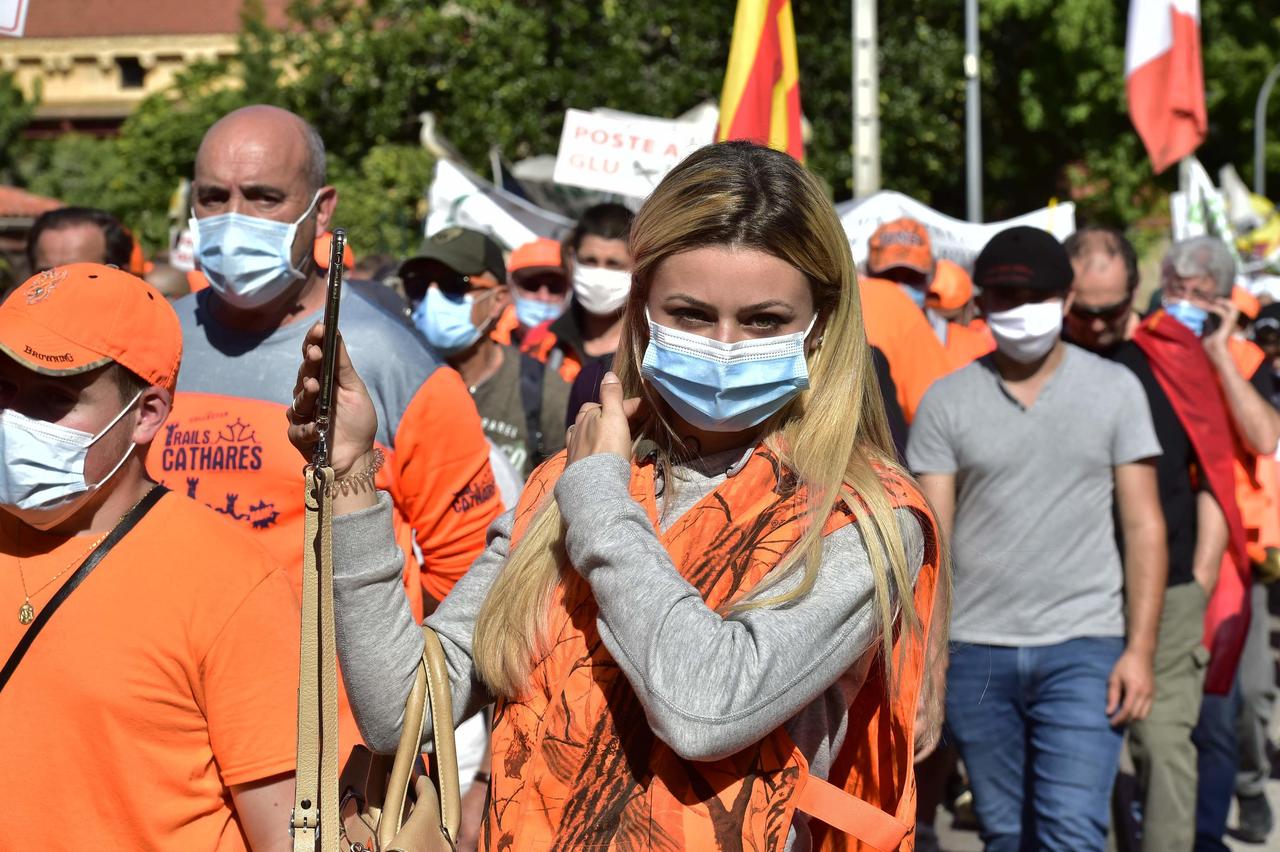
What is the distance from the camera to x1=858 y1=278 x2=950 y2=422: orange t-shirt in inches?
230

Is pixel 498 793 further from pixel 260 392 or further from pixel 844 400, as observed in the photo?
pixel 260 392

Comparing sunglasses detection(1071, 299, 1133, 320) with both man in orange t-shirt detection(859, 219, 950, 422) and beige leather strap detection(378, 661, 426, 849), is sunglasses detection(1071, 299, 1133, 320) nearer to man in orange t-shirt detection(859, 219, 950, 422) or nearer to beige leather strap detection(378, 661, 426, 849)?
man in orange t-shirt detection(859, 219, 950, 422)

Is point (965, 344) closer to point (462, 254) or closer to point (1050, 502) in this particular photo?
point (462, 254)

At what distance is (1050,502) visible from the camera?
4801mm

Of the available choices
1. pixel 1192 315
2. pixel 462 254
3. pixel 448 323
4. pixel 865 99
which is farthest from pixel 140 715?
pixel 865 99

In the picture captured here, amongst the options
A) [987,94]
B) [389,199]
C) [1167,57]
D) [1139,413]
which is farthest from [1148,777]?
[987,94]

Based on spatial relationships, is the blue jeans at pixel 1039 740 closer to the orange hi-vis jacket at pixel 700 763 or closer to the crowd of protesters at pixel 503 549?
the crowd of protesters at pixel 503 549

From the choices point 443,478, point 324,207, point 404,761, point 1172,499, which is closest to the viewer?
point 404,761

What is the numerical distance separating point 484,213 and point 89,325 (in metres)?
9.11

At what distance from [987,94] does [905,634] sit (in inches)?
1167

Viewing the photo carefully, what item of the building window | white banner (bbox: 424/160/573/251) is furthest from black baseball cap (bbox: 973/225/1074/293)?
the building window

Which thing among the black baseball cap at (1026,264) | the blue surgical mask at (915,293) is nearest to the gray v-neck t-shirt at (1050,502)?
the black baseball cap at (1026,264)

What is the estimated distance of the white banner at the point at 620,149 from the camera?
8.58 metres

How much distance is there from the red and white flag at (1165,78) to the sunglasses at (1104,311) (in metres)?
5.45
